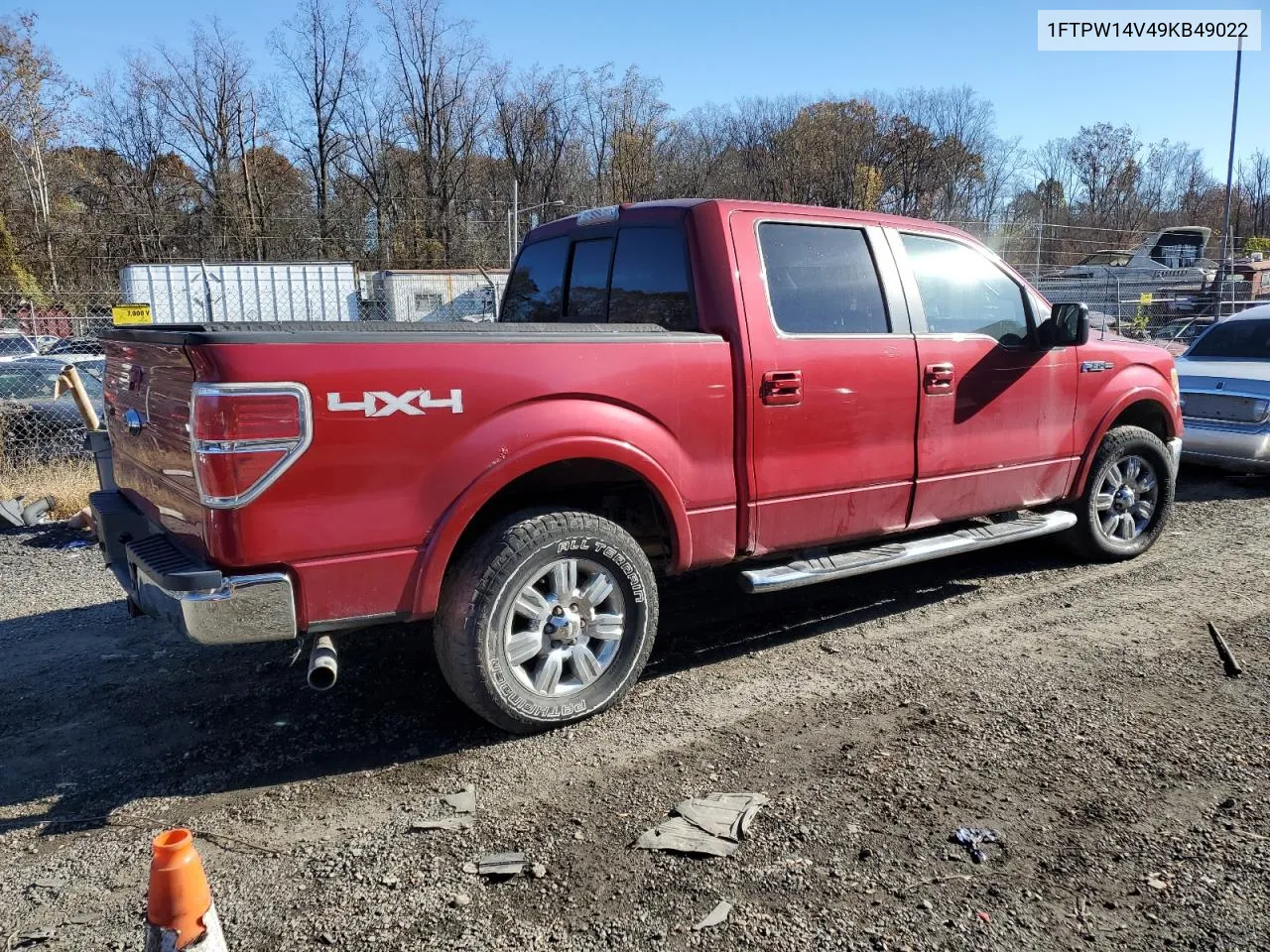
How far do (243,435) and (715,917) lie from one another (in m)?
2.03

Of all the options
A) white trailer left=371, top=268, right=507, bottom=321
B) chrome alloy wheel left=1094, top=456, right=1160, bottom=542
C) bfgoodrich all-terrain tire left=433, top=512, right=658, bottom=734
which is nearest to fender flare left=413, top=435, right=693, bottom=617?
bfgoodrich all-terrain tire left=433, top=512, right=658, bottom=734

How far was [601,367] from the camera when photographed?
12.1 ft

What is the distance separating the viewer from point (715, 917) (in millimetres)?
2604

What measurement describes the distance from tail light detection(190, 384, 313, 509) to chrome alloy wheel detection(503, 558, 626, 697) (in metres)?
1.03

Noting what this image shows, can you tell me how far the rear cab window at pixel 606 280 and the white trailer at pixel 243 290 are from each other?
19300mm

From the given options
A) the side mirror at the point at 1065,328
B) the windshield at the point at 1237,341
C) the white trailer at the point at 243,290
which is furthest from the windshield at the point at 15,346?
the windshield at the point at 1237,341

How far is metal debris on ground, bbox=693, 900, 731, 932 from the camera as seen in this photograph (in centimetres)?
257

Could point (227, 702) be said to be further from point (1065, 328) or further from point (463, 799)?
point (1065, 328)

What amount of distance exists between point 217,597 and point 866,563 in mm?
2889

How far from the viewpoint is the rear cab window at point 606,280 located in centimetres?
433

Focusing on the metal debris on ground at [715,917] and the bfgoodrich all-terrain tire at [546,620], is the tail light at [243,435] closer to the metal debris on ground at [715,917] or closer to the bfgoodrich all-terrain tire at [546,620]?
the bfgoodrich all-terrain tire at [546,620]

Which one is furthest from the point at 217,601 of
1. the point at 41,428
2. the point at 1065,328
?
the point at 41,428

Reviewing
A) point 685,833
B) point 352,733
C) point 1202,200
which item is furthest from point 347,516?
point 1202,200

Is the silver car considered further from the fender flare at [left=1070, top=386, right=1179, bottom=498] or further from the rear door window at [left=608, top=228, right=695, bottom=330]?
the rear door window at [left=608, top=228, right=695, bottom=330]
